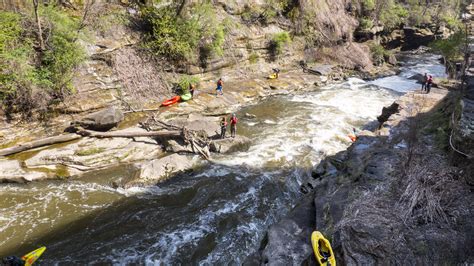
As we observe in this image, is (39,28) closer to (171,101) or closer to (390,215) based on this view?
(171,101)

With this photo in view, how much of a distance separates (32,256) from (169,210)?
151 inches

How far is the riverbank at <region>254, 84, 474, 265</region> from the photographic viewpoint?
5156mm

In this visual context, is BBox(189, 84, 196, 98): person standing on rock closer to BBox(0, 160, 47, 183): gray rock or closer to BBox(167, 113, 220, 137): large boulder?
BBox(167, 113, 220, 137): large boulder

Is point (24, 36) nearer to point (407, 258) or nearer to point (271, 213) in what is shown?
point (271, 213)

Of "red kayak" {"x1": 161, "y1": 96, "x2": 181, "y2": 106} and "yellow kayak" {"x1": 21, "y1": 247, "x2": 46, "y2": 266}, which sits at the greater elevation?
"red kayak" {"x1": 161, "y1": 96, "x2": 181, "y2": 106}

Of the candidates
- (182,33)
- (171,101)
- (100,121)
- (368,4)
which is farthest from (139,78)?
(368,4)

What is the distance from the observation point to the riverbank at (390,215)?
516 cm

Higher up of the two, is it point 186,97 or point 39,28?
point 39,28

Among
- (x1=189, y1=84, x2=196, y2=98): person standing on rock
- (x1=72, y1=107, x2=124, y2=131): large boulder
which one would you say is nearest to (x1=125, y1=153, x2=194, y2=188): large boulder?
(x1=72, y1=107, x2=124, y2=131): large boulder

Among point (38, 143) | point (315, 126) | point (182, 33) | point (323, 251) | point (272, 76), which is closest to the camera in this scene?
point (323, 251)

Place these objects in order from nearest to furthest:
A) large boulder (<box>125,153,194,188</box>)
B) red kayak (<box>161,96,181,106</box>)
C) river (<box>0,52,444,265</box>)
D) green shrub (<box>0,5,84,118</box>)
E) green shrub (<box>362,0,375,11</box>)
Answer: river (<box>0,52,444,265</box>) < large boulder (<box>125,153,194,188</box>) < green shrub (<box>0,5,84,118</box>) < red kayak (<box>161,96,181,106</box>) < green shrub (<box>362,0,375,11</box>)

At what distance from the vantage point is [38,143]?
1259 centimetres

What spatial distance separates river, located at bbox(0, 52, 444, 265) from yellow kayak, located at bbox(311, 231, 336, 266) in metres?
3.39

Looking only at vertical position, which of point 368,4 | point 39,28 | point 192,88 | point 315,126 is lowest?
point 315,126
